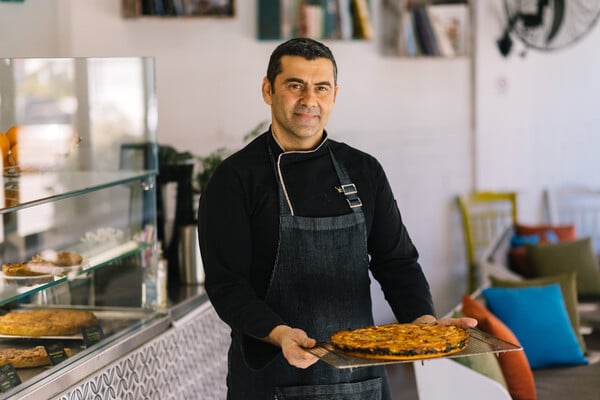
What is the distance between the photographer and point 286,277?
2172 millimetres


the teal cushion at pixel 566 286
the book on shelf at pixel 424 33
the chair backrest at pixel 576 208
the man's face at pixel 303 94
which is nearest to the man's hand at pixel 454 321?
the man's face at pixel 303 94

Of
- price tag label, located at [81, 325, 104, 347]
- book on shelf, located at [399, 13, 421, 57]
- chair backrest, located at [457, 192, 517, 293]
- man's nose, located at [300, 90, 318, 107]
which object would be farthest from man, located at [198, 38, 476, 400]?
chair backrest, located at [457, 192, 517, 293]

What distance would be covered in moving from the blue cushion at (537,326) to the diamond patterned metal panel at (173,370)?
119 centimetres

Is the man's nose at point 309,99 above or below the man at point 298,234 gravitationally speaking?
above

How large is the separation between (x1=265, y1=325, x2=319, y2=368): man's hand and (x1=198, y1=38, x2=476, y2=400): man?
0.10 m

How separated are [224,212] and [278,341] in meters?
0.32

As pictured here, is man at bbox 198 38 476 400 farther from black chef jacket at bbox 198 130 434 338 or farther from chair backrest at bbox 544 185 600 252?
chair backrest at bbox 544 185 600 252

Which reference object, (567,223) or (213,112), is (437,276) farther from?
(213,112)

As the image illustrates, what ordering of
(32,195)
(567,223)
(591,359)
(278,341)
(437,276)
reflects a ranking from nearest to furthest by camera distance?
1. (278,341)
2. (32,195)
3. (591,359)
4. (437,276)
5. (567,223)

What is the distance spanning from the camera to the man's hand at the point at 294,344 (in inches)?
75.2

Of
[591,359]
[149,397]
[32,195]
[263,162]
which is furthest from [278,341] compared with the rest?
[591,359]

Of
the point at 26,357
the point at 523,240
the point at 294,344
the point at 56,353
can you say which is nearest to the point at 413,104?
the point at 523,240

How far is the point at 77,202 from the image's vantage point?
274 cm

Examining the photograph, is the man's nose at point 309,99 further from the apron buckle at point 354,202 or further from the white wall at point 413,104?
the white wall at point 413,104
